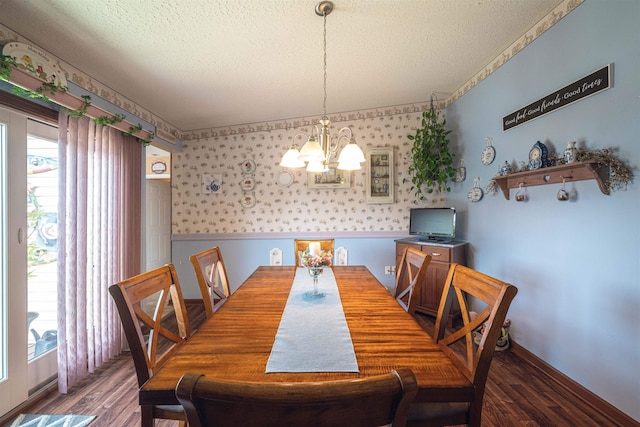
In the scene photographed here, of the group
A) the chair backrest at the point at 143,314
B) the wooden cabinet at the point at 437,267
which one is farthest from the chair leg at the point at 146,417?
the wooden cabinet at the point at 437,267

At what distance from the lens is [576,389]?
5.98 ft

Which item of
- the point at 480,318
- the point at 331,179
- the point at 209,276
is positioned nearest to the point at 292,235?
the point at 331,179

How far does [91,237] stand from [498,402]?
10.3 feet

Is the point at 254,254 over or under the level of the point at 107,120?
under

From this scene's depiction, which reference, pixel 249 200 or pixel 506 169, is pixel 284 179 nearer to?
pixel 249 200

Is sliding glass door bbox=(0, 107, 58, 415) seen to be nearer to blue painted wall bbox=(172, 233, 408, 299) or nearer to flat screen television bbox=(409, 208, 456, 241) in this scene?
blue painted wall bbox=(172, 233, 408, 299)

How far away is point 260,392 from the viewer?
467 mm

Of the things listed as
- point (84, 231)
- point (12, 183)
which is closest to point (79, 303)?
point (84, 231)

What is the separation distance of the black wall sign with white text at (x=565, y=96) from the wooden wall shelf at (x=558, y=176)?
0.45m

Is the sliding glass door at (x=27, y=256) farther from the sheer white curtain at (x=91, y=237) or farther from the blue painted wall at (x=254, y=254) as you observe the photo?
the blue painted wall at (x=254, y=254)

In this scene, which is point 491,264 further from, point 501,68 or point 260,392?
point 260,392

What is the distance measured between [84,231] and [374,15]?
2.57 m

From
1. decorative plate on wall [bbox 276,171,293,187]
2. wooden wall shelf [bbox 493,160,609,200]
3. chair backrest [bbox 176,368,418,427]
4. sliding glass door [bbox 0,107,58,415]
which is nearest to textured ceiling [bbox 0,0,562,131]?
sliding glass door [bbox 0,107,58,415]

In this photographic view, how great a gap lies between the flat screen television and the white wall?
43 cm
